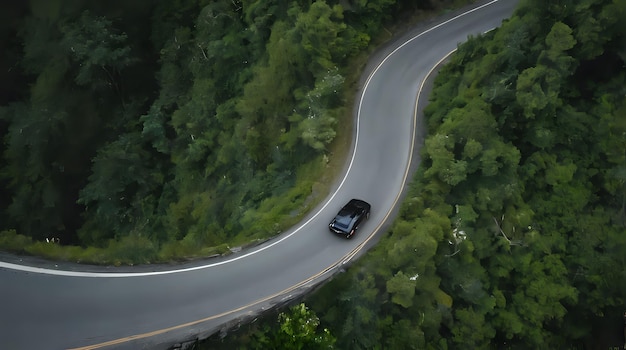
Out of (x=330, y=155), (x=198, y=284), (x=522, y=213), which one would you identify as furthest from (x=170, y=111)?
(x=522, y=213)

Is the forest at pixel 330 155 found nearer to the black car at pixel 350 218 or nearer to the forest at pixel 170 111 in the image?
the forest at pixel 170 111

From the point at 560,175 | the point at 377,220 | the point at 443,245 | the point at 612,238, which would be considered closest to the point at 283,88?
the point at 377,220

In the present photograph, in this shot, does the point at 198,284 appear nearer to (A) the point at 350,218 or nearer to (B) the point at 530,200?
(A) the point at 350,218

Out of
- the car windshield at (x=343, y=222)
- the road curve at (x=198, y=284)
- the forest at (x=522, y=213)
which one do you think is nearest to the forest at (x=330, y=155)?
the forest at (x=522, y=213)

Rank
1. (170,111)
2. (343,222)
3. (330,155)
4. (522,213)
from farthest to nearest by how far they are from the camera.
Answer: (170,111) < (330,155) < (522,213) < (343,222)

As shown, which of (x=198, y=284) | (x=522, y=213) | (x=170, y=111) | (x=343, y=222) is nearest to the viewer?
(x=198, y=284)

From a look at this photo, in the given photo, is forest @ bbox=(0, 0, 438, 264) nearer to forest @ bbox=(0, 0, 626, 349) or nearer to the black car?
forest @ bbox=(0, 0, 626, 349)

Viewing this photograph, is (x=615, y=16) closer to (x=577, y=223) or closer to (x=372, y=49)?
(x=577, y=223)
